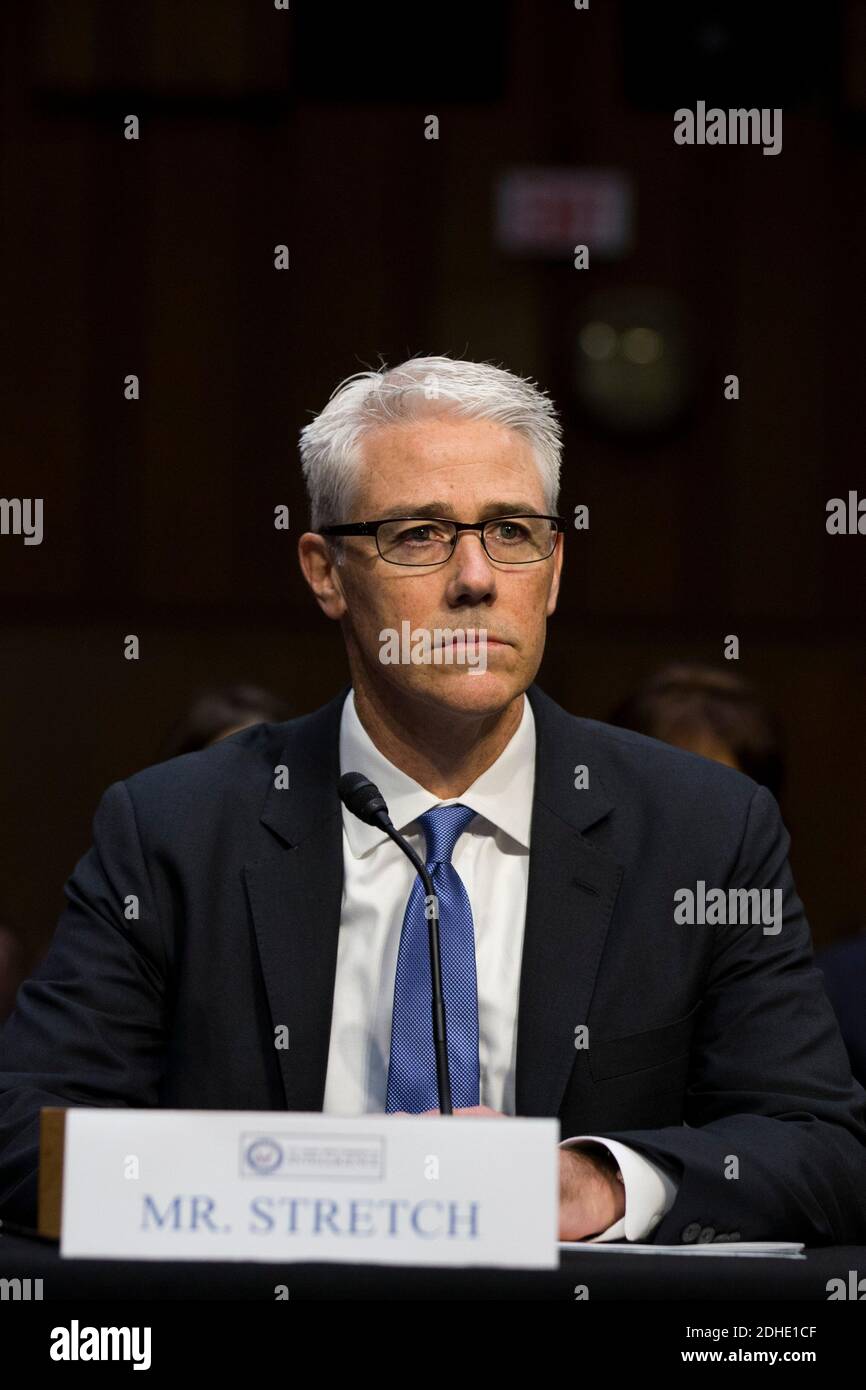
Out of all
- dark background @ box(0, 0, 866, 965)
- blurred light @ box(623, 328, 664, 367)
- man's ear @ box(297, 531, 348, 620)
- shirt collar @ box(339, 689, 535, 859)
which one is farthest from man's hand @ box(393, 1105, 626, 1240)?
blurred light @ box(623, 328, 664, 367)

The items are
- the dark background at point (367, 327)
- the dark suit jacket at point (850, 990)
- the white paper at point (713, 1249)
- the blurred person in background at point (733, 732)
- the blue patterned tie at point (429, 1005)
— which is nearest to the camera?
the white paper at point (713, 1249)

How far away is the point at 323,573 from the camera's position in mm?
2459

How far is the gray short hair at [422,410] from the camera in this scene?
2285 millimetres

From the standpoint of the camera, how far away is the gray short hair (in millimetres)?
2285

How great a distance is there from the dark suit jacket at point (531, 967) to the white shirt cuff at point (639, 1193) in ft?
0.61

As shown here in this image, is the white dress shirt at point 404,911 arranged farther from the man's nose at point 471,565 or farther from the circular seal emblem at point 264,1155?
the circular seal emblem at point 264,1155

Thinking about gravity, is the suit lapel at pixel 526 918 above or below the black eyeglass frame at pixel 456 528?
below

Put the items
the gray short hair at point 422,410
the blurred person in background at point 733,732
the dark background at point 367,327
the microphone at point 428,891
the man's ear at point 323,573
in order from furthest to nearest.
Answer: the dark background at point 367,327 → the blurred person in background at point 733,732 → the man's ear at point 323,573 → the gray short hair at point 422,410 → the microphone at point 428,891

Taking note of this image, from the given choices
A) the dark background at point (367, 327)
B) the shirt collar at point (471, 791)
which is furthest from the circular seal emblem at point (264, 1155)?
the dark background at point (367, 327)

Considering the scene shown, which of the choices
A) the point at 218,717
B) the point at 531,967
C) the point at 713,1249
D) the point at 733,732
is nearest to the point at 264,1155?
the point at 713,1249

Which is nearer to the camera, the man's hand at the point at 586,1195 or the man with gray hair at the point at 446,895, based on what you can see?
the man's hand at the point at 586,1195

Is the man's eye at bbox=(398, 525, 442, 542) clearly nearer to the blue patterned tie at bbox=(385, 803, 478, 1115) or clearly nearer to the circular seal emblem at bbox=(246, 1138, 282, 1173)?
the blue patterned tie at bbox=(385, 803, 478, 1115)

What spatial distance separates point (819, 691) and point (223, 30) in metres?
2.10
